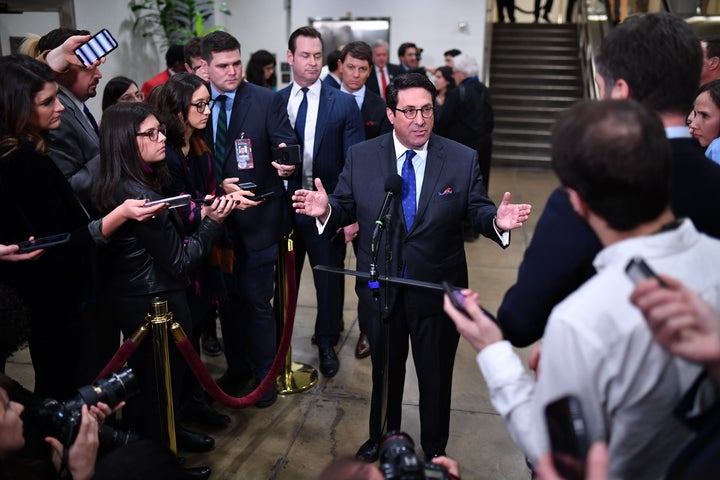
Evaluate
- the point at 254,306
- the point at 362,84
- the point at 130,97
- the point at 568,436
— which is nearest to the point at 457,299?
the point at 568,436

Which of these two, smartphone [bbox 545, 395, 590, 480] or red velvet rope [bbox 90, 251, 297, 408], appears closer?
smartphone [bbox 545, 395, 590, 480]

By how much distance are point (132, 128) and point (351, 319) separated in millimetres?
2638

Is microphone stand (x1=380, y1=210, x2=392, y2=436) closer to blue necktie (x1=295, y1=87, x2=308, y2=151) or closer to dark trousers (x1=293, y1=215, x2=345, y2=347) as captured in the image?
dark trousers (x1=293, y1=215, x2=345, y2=347)

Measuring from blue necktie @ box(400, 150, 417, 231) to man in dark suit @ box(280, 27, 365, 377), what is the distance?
1.30 m

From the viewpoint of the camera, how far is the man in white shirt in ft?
3.83

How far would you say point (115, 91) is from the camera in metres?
4.09

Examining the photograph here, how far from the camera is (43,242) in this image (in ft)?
8.09

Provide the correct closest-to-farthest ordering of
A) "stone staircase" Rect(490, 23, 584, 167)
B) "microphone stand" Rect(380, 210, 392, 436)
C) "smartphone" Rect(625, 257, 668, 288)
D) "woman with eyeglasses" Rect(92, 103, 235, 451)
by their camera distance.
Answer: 1. "smartphone" Rect(625, 257, 668, 288)
2. "microphone stand" Rect(380, 210, 392, 436)
3. "woman with eyeglasses" Rect(92, 103, 235, 451)
4. "stone staircase" Rect(490, 23, 584, 167)

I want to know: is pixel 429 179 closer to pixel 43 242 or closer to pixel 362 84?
pixel 43 242

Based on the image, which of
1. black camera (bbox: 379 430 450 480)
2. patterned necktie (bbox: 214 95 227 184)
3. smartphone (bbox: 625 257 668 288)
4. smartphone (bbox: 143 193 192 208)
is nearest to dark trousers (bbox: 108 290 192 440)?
smartphone (bbox: 143 193 192 208)

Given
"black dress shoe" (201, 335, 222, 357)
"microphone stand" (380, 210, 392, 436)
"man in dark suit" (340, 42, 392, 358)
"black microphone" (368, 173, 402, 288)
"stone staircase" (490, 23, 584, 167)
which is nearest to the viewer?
"black microphone" (368, 173, 402, 288)

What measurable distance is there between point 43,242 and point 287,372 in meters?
1.81

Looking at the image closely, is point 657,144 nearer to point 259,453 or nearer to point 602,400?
point 602,400

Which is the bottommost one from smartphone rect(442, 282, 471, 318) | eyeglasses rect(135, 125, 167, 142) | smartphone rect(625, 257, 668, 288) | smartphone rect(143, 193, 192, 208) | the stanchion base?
the stanchion base
